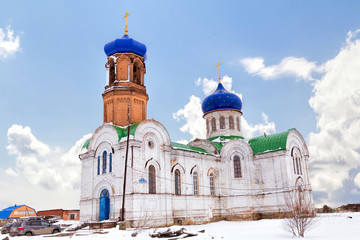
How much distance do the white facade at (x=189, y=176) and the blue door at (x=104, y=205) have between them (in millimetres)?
217

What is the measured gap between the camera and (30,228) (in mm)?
18938

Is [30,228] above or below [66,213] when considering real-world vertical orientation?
below

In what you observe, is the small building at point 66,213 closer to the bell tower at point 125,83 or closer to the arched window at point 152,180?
the bell tower at point 125,83

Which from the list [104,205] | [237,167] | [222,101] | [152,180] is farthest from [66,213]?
[222,101]

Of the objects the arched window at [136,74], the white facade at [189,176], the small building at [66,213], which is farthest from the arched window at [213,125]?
the small building at [66,213]

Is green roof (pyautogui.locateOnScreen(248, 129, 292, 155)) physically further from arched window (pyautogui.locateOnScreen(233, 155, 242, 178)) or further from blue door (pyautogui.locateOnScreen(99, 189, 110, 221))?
blue door (pyautogui.locateOnScreen(99, 189, 110, 221))

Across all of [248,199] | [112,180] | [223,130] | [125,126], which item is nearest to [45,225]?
[112,180]

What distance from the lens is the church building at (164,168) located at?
22125 mm

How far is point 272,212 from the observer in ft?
86.5

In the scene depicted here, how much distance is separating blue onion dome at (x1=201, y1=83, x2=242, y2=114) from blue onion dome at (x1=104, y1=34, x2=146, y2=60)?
9.36 m

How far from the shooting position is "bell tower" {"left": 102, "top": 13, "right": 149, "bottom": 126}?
2517 cm

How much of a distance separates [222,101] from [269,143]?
681 cm

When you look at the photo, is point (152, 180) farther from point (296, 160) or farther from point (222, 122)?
point (296, 160)

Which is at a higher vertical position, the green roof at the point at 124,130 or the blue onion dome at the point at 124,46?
the blue onion dome at the point at 124,46
